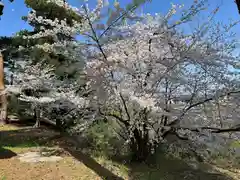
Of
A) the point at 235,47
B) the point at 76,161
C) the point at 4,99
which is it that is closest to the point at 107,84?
the point at 76,161

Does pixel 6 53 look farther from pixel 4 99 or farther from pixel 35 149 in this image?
pixel 35 149

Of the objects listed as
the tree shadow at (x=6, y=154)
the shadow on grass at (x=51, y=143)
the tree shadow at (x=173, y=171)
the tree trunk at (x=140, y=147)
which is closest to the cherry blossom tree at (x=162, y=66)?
the tree trunk at (x=140, y=147)

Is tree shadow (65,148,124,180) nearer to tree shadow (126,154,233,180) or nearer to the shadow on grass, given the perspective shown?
the shadow on grass

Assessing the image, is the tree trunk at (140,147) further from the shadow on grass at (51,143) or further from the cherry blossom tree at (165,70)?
the shadow on grass at (51,143)

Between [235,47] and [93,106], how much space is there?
3764 millimetres

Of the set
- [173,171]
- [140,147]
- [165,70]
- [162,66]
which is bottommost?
[173,171]

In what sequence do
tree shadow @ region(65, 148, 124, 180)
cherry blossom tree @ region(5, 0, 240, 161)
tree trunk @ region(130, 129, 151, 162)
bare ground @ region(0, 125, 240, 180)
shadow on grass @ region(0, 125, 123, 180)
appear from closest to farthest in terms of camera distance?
bare ground @ region(0, 125, 240, 180) → tree shadow @ region(65, 148, 124, 180) → shadow on grass @ region(0, 125, 123, 180) → cherry blossom tree @ region(5, 0, 240, 161) → tree trunk @ region(130, 129, 151, 162)

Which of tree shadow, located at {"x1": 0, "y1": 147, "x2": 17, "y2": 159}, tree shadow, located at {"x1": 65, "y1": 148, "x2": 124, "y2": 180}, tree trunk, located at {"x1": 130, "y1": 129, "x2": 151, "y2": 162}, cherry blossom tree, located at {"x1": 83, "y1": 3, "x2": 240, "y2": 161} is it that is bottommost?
tree shadow, located at {"x1": 65, "y1": 148, "x2": 124, "y2": 180}

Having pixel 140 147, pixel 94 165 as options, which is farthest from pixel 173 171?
pixel 94 165

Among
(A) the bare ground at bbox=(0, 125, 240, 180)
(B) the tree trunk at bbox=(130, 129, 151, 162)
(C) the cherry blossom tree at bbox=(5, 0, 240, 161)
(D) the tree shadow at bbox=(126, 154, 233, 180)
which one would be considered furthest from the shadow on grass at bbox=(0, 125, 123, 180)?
(B) the tree trunk at bbox=(130, 129, 151, 162)

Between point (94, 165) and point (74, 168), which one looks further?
point (94, 165)

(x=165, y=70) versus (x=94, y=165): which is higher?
(x=165, y=70)

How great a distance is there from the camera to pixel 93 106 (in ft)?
23.6

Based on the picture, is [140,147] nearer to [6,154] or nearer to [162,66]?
[162,66]
